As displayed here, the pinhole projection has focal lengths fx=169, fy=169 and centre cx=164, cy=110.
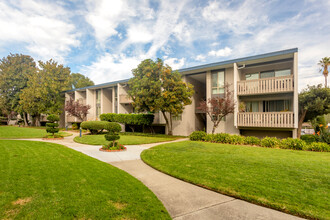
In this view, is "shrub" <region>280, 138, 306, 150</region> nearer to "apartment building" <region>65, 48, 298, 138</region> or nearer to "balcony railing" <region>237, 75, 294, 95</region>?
"apartment building" <region>65, 48, 298, 138</region>

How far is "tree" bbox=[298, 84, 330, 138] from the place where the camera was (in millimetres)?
12061

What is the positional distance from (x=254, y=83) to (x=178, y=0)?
8472 millimetres

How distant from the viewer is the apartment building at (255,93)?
12.3 m

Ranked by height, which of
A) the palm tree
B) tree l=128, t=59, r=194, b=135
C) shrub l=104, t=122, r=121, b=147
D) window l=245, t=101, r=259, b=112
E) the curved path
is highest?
the palm tree

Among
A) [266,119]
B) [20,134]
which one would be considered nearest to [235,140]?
[266,119]

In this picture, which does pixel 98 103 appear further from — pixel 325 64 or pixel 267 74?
pixel 325 64

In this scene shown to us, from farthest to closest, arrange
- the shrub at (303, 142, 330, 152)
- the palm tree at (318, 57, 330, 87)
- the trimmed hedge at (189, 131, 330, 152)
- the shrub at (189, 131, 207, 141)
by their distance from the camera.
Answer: the palm tree at (318, 57, 330, 87)
the shrub at (189, 131, 207, 141)
the trimmed hedge at (189, 131, 330, 152)
the shrub at (303, 142, 330, 152)

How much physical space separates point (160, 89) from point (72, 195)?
12.2m

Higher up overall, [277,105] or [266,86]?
[266,86]

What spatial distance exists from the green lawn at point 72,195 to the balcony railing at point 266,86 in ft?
40.6

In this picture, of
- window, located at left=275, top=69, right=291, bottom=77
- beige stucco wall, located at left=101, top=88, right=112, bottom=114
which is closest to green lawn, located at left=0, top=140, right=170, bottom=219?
window, located at left=275, top=69, right=291, bottom=77

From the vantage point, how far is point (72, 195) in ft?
11.8

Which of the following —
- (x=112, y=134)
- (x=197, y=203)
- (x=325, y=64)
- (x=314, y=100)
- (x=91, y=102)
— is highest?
(x=325, y=64)

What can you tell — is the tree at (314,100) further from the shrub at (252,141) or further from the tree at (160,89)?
the tree at (160,89)
